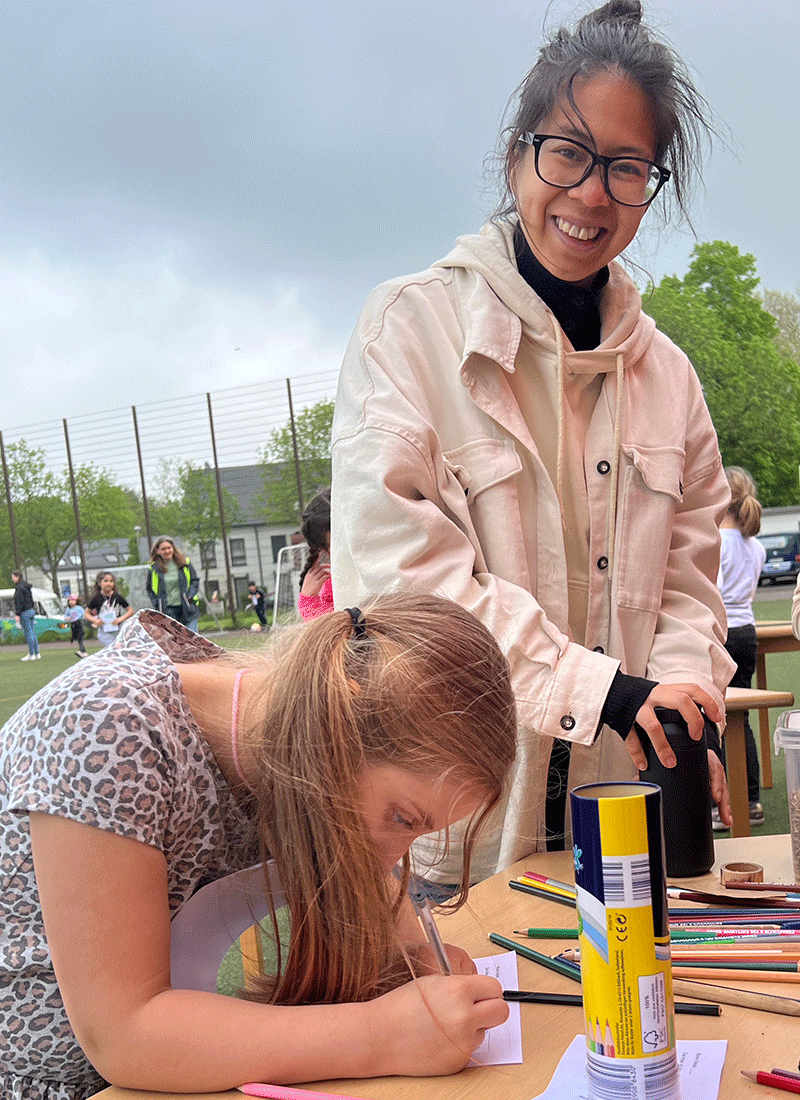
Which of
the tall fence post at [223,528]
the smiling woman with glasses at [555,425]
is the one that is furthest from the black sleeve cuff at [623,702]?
the tall fence post at [223,528]

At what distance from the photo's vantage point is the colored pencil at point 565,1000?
853mm

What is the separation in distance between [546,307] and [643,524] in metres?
0.32

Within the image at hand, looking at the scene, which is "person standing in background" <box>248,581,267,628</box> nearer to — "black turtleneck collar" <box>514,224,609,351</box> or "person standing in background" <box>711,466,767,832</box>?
"person standing in background" <box>711,466,767,832</box>

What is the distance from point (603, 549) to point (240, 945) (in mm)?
670

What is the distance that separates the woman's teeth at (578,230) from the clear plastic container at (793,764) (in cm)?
65

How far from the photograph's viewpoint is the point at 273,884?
894 millimetres

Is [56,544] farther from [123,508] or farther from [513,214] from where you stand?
[513,214]

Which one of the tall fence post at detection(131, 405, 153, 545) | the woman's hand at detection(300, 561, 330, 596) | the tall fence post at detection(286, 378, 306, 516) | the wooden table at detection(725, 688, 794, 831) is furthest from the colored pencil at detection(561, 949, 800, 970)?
the tall fence post at detection(131, 405, 153, 545)

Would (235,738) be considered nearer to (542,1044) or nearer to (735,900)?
(542,1044)

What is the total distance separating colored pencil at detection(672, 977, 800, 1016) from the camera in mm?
843

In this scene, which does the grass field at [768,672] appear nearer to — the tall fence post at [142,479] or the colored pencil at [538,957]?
the colored pencil at [538,957]

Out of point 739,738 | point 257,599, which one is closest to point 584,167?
point 739,738

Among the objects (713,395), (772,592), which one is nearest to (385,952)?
(772,592)

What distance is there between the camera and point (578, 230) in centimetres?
135
